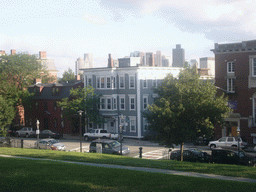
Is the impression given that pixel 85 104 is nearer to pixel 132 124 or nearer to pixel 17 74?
pixel 132 124

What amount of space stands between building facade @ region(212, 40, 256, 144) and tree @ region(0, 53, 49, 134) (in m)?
36.9

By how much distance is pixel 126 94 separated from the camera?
177ft

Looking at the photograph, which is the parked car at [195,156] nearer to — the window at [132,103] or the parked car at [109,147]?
the parked car at [109,147]

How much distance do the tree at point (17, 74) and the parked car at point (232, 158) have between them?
44.5m

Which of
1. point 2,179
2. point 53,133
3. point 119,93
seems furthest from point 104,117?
point 2,179

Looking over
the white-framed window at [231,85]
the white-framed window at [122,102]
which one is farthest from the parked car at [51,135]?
the white-framed window at [231,85]

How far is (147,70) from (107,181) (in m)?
40.2

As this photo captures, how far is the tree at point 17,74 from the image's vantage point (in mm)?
63106

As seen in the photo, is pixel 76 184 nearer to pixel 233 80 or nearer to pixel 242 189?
pixel 242 189

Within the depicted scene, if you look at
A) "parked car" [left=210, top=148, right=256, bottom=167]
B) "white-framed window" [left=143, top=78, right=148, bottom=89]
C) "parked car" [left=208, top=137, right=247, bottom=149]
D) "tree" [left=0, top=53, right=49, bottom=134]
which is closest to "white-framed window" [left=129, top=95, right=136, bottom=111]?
"white-framed window" [left=143, top=78, right=148, bottom=89]

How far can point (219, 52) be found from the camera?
1692 inches

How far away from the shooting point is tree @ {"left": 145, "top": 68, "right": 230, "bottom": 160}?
28.6m

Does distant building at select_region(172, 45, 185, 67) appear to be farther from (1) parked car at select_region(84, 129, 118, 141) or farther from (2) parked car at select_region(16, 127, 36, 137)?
(2) parked car at select_region(16, 127, 36, 137)

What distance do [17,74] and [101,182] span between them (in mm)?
59762
